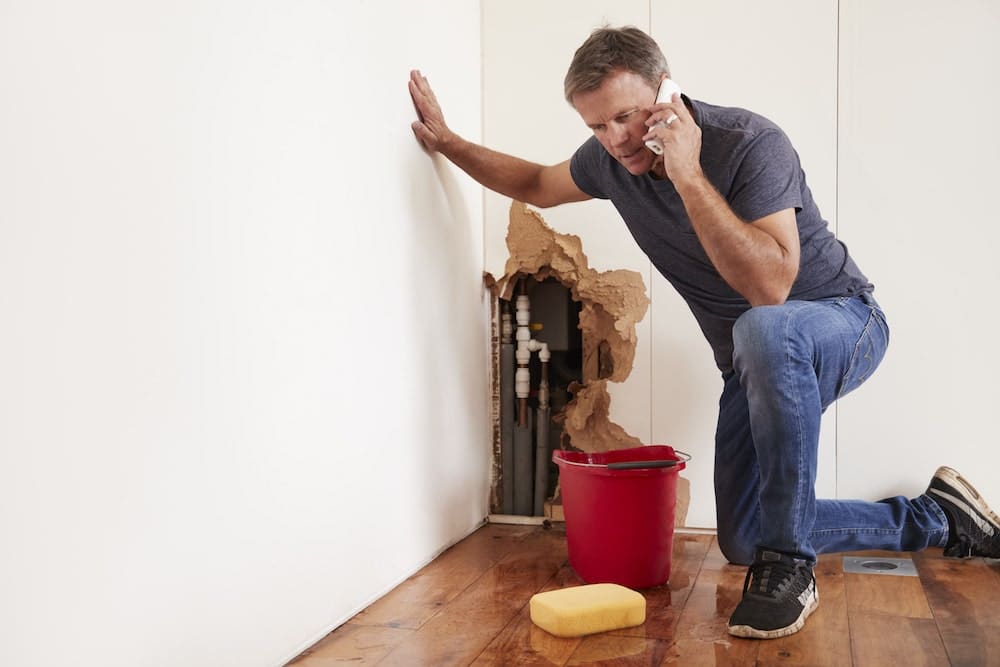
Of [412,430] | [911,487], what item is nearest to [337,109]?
[412,430]

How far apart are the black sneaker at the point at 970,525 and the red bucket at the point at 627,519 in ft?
2.35

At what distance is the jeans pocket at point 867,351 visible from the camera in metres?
1.93

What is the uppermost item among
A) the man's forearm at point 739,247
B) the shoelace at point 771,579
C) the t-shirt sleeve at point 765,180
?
the t-shirt sleeve at point 765,180

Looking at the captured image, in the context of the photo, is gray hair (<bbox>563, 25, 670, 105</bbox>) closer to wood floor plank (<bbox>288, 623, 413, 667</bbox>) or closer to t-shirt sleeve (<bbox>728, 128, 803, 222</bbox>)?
t-shirt sleeve (<bbox>728, 128, 803, 222</bbox>)

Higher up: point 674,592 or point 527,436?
point 527,436

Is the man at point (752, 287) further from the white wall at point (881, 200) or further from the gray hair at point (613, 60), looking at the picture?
the white wall at point (881, 200)

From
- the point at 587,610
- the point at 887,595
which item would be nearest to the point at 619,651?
the point at 587,610

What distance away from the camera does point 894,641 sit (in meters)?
1.62

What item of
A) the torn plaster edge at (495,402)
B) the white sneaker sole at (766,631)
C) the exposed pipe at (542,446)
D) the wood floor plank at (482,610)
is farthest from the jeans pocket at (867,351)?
the torn plaster edge at (495,402)

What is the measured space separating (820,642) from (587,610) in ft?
1.37

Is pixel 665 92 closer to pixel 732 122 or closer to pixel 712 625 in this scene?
pixel 732 122

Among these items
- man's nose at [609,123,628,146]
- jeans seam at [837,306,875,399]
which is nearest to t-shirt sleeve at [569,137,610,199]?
man's nose at [609,123,628,146]

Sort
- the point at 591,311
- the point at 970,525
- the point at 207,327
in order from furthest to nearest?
the point at 591,311, the point at 970,525, the point at 207,327

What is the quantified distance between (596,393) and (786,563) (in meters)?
0.94
